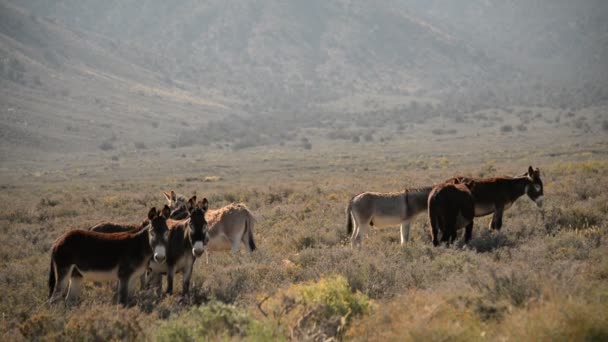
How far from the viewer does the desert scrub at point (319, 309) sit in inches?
248

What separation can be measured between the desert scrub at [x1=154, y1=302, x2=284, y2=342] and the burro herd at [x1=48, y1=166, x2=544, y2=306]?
5.70 feet

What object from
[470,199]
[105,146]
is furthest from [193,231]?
[105,146]

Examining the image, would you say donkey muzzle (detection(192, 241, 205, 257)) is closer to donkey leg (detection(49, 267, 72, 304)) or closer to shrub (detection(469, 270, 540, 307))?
donkey leg (detection(49, 267, 72, 304))

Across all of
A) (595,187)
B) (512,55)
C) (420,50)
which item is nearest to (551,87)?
(420,50)

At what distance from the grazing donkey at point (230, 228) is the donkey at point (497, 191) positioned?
15.3 feet

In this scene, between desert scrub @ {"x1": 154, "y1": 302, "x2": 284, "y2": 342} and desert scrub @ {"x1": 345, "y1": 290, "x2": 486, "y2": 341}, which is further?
desert scrub @ {"x1": 154, "y1": 302, "x2": 284, "y2": 342}

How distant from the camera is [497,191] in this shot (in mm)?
11602

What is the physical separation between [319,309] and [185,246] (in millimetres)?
2956

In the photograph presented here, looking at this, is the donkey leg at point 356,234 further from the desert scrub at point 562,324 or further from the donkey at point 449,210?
the desert scrub at point 562,324

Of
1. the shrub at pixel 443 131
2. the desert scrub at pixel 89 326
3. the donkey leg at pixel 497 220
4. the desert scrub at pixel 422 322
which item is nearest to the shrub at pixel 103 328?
the desert scrub at pixel 89 326

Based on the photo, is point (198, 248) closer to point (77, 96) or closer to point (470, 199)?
point (470, 199)

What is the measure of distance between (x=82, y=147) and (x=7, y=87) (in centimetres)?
2238

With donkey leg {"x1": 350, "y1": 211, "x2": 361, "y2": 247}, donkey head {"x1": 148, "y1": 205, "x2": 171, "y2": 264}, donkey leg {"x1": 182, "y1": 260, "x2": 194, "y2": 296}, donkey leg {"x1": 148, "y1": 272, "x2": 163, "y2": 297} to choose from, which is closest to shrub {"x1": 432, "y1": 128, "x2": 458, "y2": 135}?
donkey leg {"x1": 350, "y1": 211, "x2": 361, "y2": 247}

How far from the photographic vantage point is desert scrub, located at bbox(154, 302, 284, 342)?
18.6ft
